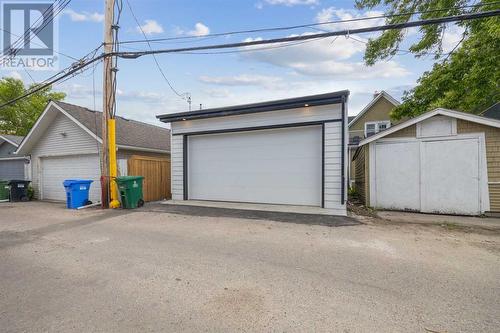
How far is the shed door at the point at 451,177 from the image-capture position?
7.39m

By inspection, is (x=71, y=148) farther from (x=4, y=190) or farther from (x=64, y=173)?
(x=4, y=190)

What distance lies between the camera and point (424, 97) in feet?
38.8

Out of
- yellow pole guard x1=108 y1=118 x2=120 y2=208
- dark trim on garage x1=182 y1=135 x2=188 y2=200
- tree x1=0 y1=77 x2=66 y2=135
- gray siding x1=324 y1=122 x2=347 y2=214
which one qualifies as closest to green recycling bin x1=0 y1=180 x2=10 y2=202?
yellow pole guard x1=108 y1=118 x2=120 y2=208

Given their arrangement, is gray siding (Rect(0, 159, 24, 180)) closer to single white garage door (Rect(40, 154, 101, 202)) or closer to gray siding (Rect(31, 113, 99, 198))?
gray siding (Rect(31, 113, 99, 198))

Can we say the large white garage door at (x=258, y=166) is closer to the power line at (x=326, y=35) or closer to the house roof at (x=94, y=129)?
the power line at (x=326, y=35)

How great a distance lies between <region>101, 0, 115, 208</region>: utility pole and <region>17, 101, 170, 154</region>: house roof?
76.0 inches

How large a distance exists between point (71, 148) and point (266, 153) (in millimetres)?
9100

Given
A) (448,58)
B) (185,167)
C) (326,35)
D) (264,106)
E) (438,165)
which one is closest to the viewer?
(326,35)

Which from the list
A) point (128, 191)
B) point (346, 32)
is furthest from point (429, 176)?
point (128, 191)

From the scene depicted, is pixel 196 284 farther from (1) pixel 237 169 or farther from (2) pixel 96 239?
(1) pixel 237 169

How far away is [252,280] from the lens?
11.2ft

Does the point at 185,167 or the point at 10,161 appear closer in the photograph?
the point at 185,167

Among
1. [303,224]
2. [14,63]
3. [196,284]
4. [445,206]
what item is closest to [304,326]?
[196,284]

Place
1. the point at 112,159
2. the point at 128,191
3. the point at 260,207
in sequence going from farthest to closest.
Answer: the point at 112,159
the point at 128,191
the point at 260,207
